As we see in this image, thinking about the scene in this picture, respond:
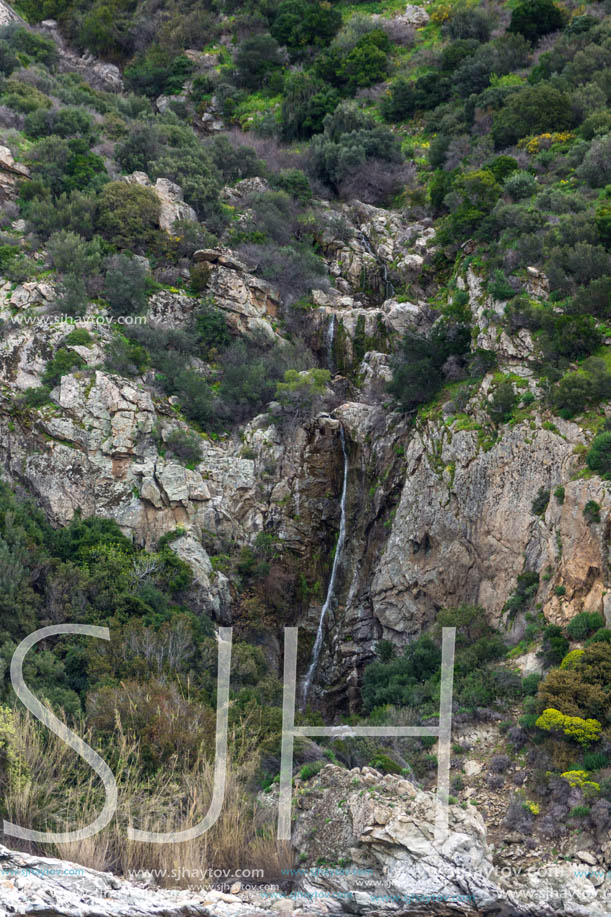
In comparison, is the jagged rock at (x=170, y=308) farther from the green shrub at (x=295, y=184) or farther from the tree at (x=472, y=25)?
the tree at (x=472, y=25)

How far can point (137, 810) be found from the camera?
706 inches

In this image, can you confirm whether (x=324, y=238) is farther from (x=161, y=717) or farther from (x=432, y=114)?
(x=161, y=717)

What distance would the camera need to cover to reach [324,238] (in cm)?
4022

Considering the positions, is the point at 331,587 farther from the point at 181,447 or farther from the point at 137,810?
the point at 137,810

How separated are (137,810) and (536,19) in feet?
144

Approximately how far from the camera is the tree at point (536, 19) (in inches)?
1817

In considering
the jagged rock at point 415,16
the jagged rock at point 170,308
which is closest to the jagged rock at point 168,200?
the jagged rock at point 170,308

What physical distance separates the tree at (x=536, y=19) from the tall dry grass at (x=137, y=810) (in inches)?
1648

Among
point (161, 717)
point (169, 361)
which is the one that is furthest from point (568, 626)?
point (169, 361)

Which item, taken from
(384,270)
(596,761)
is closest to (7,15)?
(384,270)

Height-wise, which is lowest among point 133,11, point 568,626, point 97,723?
point 97,723

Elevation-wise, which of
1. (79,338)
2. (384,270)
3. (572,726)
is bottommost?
(572,726)

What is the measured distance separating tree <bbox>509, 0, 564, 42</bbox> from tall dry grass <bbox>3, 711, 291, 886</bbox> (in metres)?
41.8

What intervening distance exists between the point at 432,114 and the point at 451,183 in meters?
8.99
